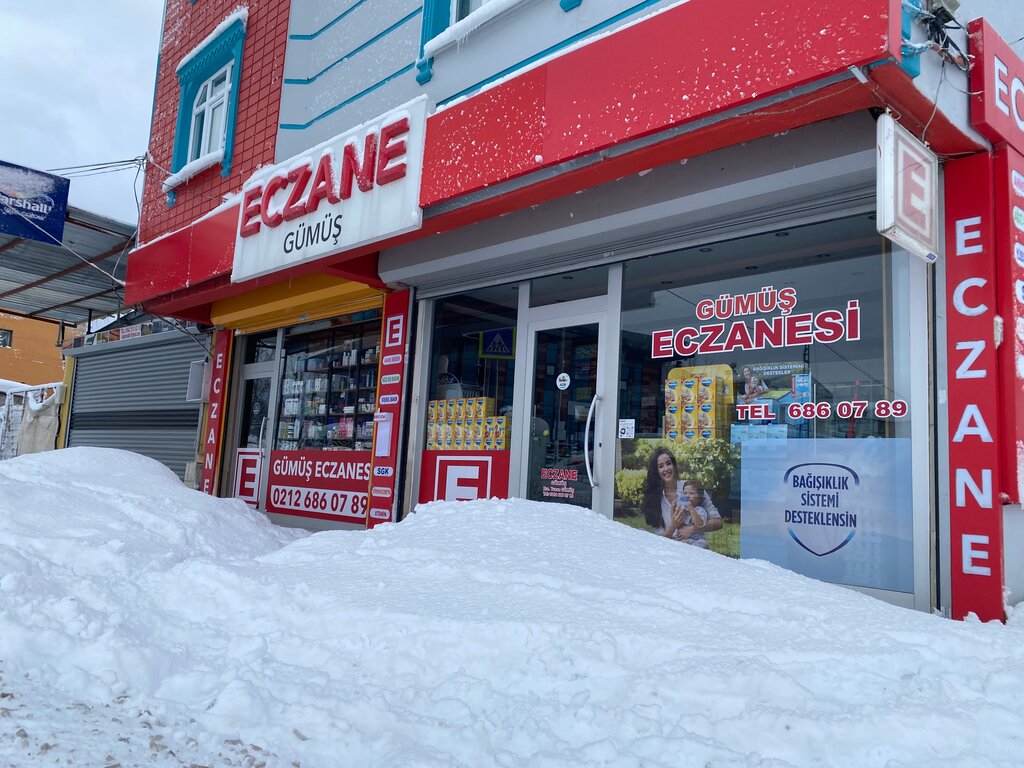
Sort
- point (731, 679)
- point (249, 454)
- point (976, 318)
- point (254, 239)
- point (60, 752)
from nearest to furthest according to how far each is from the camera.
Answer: point (60, 752)
point (731, 679)
point (976, 318)
point (254, 239)
point (249, 454)

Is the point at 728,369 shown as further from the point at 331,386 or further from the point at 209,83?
the point at 209,83

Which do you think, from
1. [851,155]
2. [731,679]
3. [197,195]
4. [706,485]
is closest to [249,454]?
[197,195]

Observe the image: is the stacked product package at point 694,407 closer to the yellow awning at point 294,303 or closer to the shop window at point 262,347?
the yellow awning at point 294,303

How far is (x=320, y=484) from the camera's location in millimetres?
8273

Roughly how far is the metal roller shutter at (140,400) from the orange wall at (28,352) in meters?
19.9

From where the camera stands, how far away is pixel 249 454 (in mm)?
9469

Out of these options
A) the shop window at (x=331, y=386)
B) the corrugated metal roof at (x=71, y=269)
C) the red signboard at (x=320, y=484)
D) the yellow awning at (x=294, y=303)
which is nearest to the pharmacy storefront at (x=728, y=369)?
the yellow awning at (x=294, y=303)

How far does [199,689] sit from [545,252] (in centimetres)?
430

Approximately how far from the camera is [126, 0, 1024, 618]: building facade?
372 centimetres

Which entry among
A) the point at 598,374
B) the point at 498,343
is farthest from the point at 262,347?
the point at 598,374

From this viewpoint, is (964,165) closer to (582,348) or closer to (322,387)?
(582,348)

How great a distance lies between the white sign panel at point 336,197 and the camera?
18.7 ft

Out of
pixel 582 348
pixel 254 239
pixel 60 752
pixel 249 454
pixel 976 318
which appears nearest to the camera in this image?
pixel 60 752

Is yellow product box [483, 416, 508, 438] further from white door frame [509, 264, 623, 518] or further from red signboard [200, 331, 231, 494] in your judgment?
red signboard [200, 331, 231, 494]
